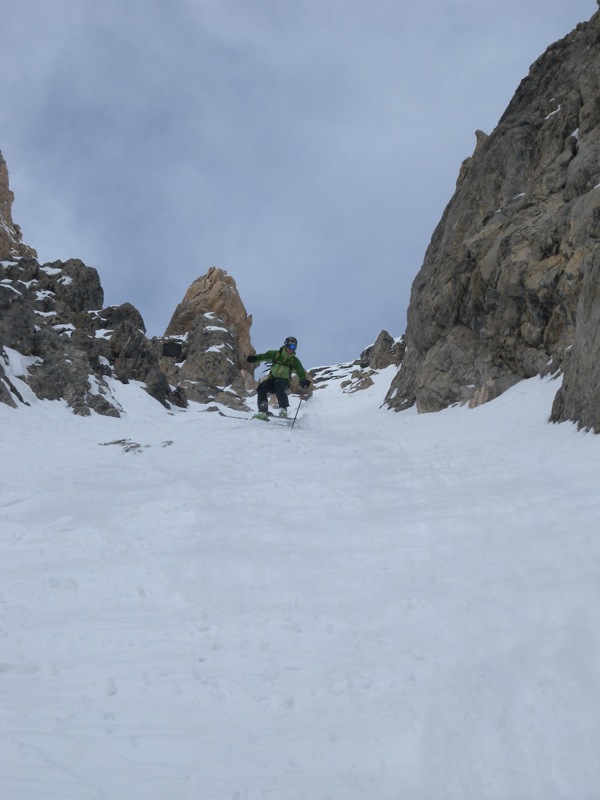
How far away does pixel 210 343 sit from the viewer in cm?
7706

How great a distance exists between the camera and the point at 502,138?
28.5 metres

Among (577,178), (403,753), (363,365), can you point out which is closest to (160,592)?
(403,753)

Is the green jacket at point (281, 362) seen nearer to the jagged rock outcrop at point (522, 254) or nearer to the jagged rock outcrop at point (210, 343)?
the jagged rock outcrop at point (522, 254)

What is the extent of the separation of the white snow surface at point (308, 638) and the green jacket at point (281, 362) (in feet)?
29.7

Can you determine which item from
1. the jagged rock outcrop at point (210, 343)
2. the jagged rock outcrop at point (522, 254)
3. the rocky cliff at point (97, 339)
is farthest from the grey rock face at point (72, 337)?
the jagged rock outcrop at point (522, 254)

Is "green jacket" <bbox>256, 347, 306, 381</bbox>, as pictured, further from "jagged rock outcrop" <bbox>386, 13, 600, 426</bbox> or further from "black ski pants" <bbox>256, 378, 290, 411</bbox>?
"jagged rock outcrop" <bbox>386, 13, 600, 426</bbox>

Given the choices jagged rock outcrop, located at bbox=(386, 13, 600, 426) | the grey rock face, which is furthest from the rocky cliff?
jagged rock outcrop, located at bbox=(386, 13, 600, 426)

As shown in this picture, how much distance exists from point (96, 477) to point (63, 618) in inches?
196

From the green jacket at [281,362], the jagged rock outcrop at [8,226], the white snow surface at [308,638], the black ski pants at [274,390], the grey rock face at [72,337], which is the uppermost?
the jagged rock outcrop at [8,226]

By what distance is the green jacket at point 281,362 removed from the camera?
54.5 ft

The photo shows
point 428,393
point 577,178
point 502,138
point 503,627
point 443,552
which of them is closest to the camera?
point 503,627

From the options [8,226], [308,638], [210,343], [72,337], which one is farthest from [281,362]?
[8,226]

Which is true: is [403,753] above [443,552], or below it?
below

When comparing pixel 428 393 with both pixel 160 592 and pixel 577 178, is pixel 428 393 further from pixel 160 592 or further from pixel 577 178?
pixel 160 592
